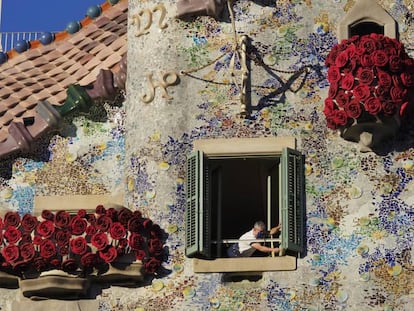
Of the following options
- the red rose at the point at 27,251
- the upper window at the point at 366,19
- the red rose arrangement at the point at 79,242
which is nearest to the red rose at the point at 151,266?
the red rose arrangement at the point at 79,242

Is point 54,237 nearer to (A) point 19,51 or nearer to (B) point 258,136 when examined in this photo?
(B) point 258,136

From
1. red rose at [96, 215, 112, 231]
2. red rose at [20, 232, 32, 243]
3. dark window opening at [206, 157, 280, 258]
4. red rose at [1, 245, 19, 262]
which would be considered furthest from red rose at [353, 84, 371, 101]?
red rose at [1, 245, 19, 262]

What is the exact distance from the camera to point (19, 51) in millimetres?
27812

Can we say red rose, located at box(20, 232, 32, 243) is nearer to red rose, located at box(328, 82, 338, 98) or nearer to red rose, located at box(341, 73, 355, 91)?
red rose, located at box(328, 82, 338, 98)

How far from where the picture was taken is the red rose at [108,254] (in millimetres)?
23344

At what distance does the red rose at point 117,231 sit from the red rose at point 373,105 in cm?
293

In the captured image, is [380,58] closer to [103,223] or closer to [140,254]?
[140,254]

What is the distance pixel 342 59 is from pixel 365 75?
338 millimetres

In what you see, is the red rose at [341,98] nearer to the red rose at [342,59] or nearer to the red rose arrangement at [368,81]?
the red rose arrangement at [368,81]

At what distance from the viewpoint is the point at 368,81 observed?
23.5m

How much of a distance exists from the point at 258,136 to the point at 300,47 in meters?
1.17

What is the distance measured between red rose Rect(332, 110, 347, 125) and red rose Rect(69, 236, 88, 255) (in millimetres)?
3026

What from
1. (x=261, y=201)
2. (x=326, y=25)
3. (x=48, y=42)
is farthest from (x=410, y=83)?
(x=48, y=42)

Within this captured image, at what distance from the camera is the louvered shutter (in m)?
23.4
